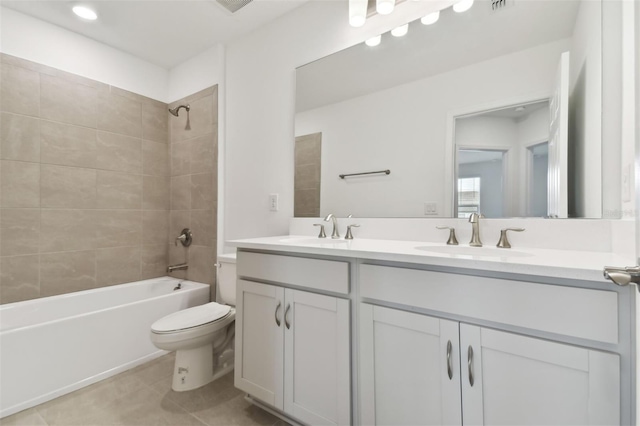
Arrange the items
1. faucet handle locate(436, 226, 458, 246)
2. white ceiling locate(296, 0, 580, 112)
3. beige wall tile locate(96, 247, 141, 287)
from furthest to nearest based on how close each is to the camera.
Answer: beige wall tile locate(96, 247, 141, 287) → faucet handle locate(436, 226, 458, 246) → white ceiling locate(296, 0, 580, 112)

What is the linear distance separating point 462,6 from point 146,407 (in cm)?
266

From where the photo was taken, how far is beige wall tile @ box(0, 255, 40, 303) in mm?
1911

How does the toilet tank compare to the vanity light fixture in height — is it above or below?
below

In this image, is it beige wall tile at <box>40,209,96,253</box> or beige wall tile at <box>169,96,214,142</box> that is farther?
beige wall tile at <box>169,96,214,142</box>

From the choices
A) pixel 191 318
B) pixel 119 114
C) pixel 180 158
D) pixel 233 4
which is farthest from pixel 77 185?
pixel 233 4

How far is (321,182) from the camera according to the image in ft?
6.11

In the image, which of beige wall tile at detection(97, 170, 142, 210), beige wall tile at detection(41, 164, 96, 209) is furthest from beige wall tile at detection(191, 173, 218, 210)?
beige wall tile at detection(41, 164, 96, 209)

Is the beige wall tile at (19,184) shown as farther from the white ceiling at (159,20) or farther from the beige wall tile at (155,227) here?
the white ceiling at (159,20)

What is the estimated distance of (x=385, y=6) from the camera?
4.83 ft

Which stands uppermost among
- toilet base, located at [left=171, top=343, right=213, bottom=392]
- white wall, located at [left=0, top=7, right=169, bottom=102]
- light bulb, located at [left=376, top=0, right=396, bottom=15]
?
white wall, located at [left=0, top=7, right=169, bottom=102]

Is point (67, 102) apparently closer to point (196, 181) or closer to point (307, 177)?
point (196, 181)

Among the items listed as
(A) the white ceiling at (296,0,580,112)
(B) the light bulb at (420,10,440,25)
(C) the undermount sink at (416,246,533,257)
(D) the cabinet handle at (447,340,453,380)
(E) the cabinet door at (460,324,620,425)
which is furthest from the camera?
(B) the light bulb at (420,10,440,25)

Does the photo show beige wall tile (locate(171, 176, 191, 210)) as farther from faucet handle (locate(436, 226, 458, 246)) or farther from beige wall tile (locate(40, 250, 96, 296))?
faucet handle (locate(436, 226, 458, 246))

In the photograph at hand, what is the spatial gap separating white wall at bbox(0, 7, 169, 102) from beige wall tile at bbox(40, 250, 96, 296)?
1441mm
